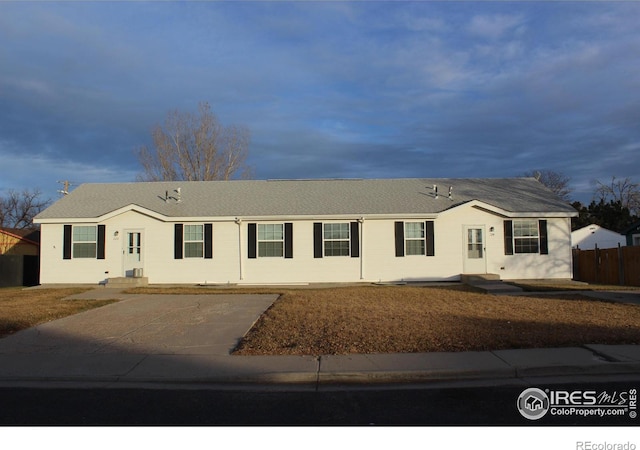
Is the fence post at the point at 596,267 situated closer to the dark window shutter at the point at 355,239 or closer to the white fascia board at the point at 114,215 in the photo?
the dark window shutter at the point at 355,239

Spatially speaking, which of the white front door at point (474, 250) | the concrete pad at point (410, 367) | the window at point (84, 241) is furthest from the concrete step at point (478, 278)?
the window at point (84, 241)

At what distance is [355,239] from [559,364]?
14.6m

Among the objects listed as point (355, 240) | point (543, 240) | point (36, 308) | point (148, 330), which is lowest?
point (148, 330)

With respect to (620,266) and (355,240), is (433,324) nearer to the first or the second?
(355,240)

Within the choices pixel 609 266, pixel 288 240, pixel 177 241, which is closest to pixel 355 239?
pixel 288 240

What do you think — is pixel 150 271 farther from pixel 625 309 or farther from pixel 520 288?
pixel 625 309

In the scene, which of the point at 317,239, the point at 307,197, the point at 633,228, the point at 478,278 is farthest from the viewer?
the point at 633,228

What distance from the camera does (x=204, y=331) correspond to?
35.1ft

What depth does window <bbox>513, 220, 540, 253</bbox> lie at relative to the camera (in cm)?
2194

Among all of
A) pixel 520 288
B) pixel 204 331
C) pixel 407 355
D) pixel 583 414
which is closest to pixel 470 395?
pixel 583 414

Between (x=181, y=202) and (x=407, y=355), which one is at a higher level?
(x=181, y=202)

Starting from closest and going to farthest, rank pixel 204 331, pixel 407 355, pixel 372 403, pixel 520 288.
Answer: pixel 372 403 < pixel 407 355 < pixel 204 331 < pixel 520 288

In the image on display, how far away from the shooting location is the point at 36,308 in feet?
46.2

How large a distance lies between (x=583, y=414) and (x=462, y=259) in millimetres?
16380
